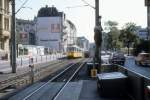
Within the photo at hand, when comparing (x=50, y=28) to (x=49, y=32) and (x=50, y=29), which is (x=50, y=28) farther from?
(x=49, y=32)

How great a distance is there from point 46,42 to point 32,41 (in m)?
6.19

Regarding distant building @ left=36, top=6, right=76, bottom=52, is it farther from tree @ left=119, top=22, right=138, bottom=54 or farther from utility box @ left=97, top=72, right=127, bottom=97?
utility box @ left=97, top=72, right=127, bottom=97

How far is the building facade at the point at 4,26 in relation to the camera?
78.1m

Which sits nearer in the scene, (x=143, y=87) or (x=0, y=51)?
(x=143, y=87)

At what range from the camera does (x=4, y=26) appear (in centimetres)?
8075

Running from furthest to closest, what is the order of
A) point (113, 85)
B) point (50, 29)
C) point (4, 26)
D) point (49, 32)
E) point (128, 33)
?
point (50, 29)
point (49, 32)
point (128, 33)
point (4, 26)
point (113, 85)

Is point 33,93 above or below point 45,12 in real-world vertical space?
below

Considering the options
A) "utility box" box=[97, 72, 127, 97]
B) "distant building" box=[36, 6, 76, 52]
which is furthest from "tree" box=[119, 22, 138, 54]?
"utility box" box=[97, 72, 127, 97]

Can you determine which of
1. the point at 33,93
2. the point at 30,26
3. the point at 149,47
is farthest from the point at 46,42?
the point at 33,93

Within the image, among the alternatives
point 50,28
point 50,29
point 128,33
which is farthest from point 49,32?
→ point 128,33

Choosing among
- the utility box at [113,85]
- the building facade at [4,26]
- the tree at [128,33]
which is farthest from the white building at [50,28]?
the utility box at [113,85]

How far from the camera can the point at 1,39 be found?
7925 cm

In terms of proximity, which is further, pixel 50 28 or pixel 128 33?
pixel 50 28

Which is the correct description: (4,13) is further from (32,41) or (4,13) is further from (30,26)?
(30,26)
